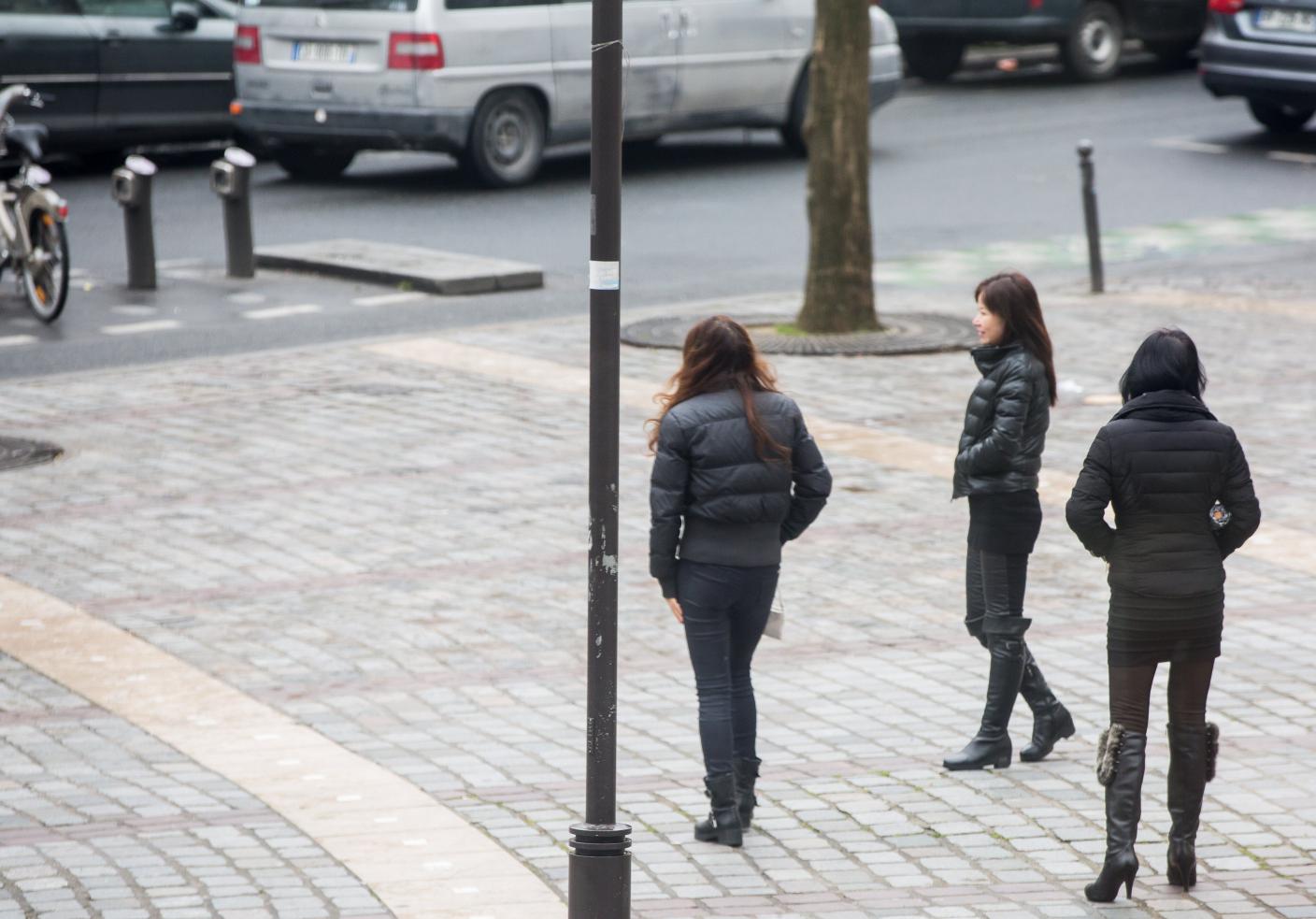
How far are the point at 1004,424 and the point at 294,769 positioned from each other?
2366 mm

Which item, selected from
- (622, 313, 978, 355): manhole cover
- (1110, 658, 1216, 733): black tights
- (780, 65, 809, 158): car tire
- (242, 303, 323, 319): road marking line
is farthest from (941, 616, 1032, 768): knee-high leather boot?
(780, 65, 809, 158): car tire

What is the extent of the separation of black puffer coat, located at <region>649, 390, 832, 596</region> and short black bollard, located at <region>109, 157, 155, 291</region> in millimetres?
9465

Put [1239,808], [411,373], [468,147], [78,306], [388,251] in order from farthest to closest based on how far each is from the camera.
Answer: [468,147] < [388,251] < [78,306] < [411,373] < [1239,808]

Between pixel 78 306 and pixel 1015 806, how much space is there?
9.84m

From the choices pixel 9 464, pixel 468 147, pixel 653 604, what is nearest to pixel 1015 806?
pixel 653 604

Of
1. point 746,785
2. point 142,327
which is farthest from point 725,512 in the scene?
point 142,327

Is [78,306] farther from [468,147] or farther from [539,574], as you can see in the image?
[539,574]

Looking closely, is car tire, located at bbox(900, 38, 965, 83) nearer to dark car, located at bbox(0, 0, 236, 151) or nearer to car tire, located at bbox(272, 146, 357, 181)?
car tire, located at bbox(272, 146, 357, 181)

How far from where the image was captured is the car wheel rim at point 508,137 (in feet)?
61.3

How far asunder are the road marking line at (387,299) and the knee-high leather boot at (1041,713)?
28.4ft

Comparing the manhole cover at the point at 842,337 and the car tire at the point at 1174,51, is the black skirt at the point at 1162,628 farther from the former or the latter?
the car tire at the point at 1174,51

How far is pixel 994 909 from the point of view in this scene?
552 cm

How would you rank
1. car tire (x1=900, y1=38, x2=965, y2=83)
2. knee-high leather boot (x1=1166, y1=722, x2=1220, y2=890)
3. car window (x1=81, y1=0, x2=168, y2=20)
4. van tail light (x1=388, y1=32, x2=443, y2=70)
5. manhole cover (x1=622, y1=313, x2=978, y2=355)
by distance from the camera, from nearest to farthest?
knee-high leather boot (x1=1166, y1=722, x2=1220, y2=890) → manhole cover (x1=622, y1=313, x2=978, y2=355) → van tail light (x1=388, y1=32, x2=443, y2=70) → car window (x1=81, y1=0, x2=168, y2=20) → car tire (x1=900, y1=38, x2=965, y2=83)

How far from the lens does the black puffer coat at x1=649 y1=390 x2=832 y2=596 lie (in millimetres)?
5980
